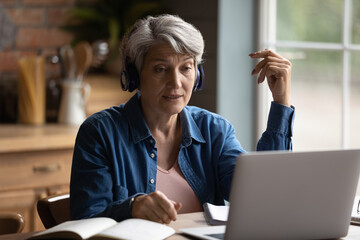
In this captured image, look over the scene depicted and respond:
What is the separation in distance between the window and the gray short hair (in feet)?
3.53

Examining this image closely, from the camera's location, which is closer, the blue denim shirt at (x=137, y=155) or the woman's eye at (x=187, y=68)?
the blue denim shirt at (x=137, y=155)

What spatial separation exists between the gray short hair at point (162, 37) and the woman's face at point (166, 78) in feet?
0.07

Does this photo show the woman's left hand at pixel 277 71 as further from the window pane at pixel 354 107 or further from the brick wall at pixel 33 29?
the brick wall at pixel 33 29

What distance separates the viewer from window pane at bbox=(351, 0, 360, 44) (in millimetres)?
2816

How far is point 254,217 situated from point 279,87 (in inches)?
28.7

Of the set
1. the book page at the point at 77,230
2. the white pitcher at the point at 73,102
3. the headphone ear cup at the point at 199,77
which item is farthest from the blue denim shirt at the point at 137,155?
the white pitcher at the point at 73,102

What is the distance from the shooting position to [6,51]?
3541 mm

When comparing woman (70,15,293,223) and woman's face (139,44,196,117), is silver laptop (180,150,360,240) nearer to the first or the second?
woman (70,15,293,223)

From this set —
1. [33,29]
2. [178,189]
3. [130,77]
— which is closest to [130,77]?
[130,77]

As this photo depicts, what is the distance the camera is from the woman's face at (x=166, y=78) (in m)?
2.02

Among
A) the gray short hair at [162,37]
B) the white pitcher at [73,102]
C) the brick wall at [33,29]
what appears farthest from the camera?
the brick wall at [33,29]

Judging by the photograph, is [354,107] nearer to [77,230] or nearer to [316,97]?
[316,97]

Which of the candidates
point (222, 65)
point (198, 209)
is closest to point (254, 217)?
point (198, 209)

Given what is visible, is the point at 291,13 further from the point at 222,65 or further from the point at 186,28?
the point at 186,28
